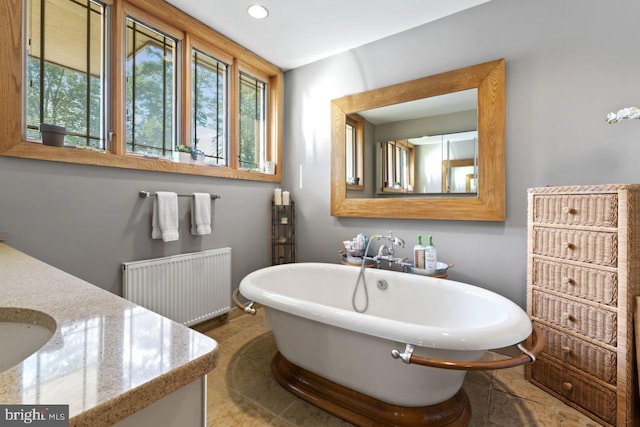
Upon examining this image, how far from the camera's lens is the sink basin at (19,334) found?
617 millimetres

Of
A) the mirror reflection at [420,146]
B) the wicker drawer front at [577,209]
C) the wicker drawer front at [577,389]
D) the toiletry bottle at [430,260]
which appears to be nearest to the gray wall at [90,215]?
the mirror reflection at [420,146]

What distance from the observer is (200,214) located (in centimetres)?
225

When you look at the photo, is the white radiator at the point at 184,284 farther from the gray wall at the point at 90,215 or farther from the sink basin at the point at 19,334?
the sink basin at the point at 19,334

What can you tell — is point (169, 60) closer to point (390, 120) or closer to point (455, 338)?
point (390, 120)

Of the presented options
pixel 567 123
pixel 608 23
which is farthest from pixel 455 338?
pixel 608 23

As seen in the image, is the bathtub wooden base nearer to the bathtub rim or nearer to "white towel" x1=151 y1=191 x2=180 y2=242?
the bathtub rim

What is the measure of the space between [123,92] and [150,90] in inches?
9.6

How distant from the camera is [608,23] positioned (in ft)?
5.45

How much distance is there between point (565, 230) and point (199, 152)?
262 centimetres

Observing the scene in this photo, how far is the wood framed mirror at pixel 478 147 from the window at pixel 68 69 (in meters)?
1.91

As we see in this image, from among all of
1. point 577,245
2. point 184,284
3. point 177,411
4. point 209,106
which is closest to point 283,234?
point 184,284

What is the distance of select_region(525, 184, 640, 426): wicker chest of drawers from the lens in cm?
132

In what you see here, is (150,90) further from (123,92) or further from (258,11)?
(258,11)

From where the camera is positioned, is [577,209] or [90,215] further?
[90,215]
